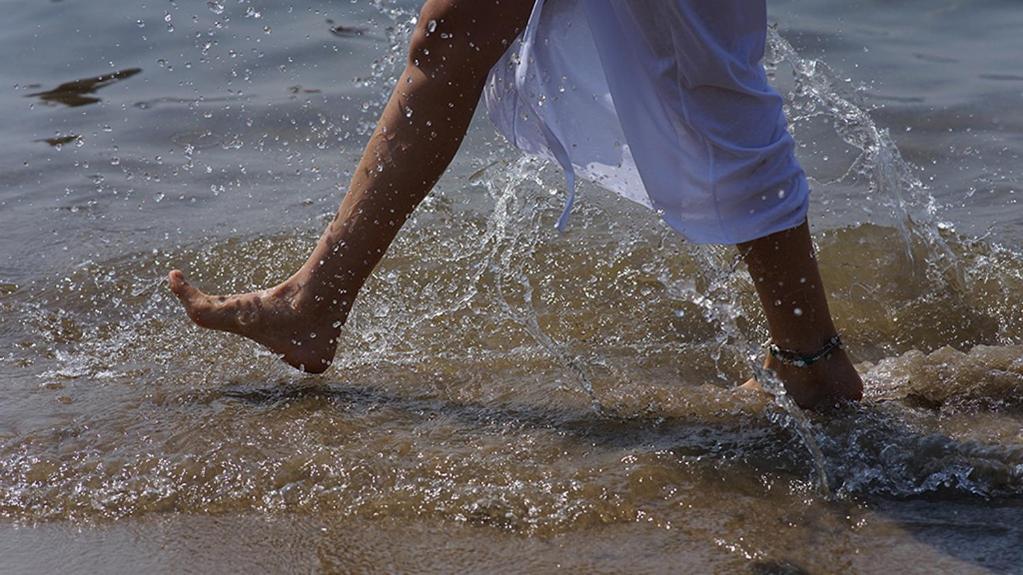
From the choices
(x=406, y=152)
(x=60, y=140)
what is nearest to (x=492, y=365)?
(x=406, y=152)

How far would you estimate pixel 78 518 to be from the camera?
2326 mm

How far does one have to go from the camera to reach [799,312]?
2707 millimetres

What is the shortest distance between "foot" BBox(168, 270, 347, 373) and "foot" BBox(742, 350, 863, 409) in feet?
3.00

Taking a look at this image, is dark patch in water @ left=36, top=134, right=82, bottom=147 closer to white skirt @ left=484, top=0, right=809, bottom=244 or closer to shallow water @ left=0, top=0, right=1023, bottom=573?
shallow water @ left=0, top=0, right=1023, bottom=573

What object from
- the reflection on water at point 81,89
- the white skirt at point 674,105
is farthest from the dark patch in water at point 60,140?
the white skirt at point 674,105

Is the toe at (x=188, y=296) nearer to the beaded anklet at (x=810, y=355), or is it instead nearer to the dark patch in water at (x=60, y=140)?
the beaded anklet at (x=810, y=355)

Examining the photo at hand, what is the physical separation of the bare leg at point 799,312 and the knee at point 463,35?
61cm

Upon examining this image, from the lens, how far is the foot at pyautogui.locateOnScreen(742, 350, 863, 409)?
8.92ft

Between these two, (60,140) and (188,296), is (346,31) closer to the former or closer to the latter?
(60,140)

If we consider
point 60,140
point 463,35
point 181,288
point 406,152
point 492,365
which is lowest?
point 492,365

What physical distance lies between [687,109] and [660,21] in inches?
6.8

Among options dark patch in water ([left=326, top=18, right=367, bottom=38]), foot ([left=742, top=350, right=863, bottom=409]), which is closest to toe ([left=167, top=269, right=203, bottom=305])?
foot ([left=742, top=350, right=863, bottom=409])

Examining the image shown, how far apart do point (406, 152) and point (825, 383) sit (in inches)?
37.2

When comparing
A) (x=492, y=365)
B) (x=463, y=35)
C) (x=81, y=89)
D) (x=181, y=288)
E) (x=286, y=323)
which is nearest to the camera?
(x=463, y=35)
